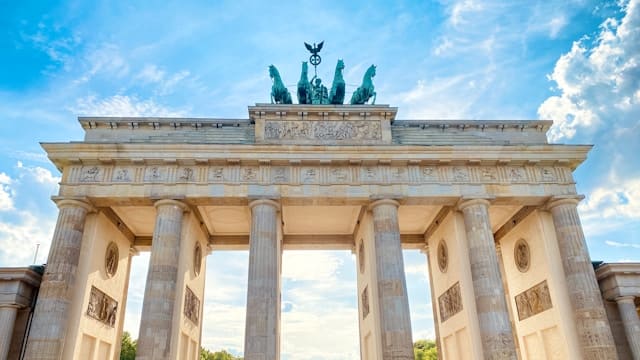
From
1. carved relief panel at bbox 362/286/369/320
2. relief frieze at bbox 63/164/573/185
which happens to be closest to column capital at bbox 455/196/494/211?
relief frieze at bbox 63/164/573/185

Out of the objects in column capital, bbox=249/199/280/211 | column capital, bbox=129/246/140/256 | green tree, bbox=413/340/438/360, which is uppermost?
column capital, bbox=249/199/280/211

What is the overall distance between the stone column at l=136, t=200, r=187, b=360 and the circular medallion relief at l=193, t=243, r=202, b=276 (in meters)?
3.30

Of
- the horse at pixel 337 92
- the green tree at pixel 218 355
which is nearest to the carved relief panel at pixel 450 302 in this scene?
the horse at pixel 337 92

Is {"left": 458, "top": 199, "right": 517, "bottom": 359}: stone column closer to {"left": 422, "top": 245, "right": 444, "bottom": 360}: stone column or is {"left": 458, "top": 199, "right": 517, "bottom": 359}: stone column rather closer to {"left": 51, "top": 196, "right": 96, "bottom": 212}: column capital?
{"left": 422, "top": 245, "right": 444, "bottom": 360}: stone column

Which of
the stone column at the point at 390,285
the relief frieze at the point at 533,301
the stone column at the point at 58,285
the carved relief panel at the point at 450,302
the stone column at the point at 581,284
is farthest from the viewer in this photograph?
the carved relief panel at the point at 450,302

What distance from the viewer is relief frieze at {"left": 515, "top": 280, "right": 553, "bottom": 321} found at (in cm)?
2032

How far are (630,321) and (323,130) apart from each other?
51.7 ft

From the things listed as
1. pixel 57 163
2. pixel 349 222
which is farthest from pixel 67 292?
pixel 349 222

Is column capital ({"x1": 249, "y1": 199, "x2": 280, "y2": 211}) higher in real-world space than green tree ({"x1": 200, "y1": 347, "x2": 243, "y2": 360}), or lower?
higher

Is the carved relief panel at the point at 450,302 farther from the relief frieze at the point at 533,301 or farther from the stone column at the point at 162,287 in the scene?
the stone column at the point at 162,287

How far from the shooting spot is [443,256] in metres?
23.0

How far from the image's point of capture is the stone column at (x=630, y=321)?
18031 millimetres

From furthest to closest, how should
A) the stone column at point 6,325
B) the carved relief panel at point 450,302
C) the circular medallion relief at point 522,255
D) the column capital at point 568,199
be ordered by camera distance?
1. the circular medallion relief at point 522,255
2. the carved relief panel at point 450,302
3. the column capital at point 568,199
4. the stone column at point 6,325

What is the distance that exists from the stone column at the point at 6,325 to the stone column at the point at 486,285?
744 inches
